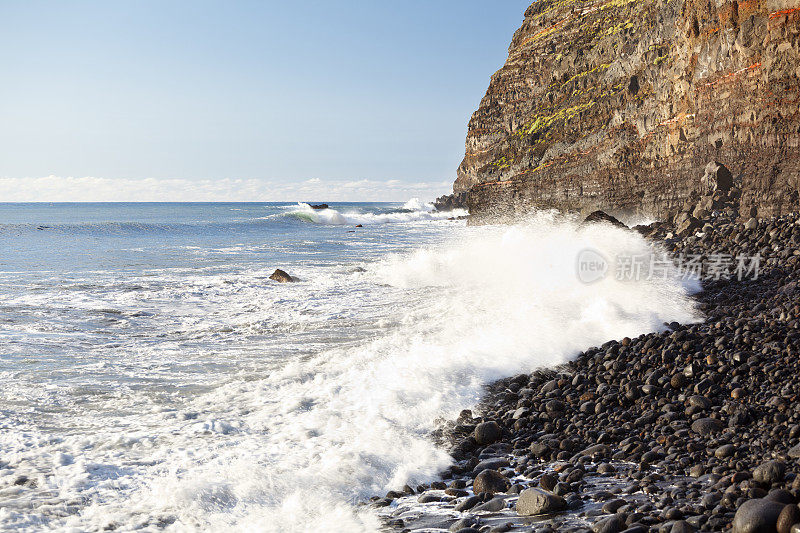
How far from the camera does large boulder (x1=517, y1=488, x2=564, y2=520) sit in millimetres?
Answer: 3844

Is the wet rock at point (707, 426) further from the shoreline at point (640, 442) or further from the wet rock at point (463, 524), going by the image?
the wet rock at point (463, 524)

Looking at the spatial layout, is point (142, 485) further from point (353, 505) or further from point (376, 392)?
point (376, 392)

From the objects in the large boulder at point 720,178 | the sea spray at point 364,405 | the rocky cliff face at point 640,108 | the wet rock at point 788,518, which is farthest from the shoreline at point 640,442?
the large boulder at point 720,178

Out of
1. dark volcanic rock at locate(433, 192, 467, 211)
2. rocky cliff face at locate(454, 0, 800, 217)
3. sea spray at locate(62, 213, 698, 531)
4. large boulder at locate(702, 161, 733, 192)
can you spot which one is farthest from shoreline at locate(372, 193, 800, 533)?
dark volcanic rock at locate(433, 192, 467, 211)

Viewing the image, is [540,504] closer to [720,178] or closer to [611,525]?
[611,525]

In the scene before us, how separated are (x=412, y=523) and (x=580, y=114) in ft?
114

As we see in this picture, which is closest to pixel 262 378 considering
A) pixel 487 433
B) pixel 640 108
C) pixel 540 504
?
pixel 487 433

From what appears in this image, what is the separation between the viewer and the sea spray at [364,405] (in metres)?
4.35

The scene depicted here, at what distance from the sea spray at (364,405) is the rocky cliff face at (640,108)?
812cm

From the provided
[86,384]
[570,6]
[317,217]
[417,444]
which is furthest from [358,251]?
[317,217]

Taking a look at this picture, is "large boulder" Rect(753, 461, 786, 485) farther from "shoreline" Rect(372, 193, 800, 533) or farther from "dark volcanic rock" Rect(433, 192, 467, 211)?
"dark volcanic rock" Rect(433, 192, 467, 211)

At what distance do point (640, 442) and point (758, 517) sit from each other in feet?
5.66

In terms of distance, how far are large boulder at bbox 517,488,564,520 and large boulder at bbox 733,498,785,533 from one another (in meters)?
1.10

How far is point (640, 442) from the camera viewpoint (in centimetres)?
472
